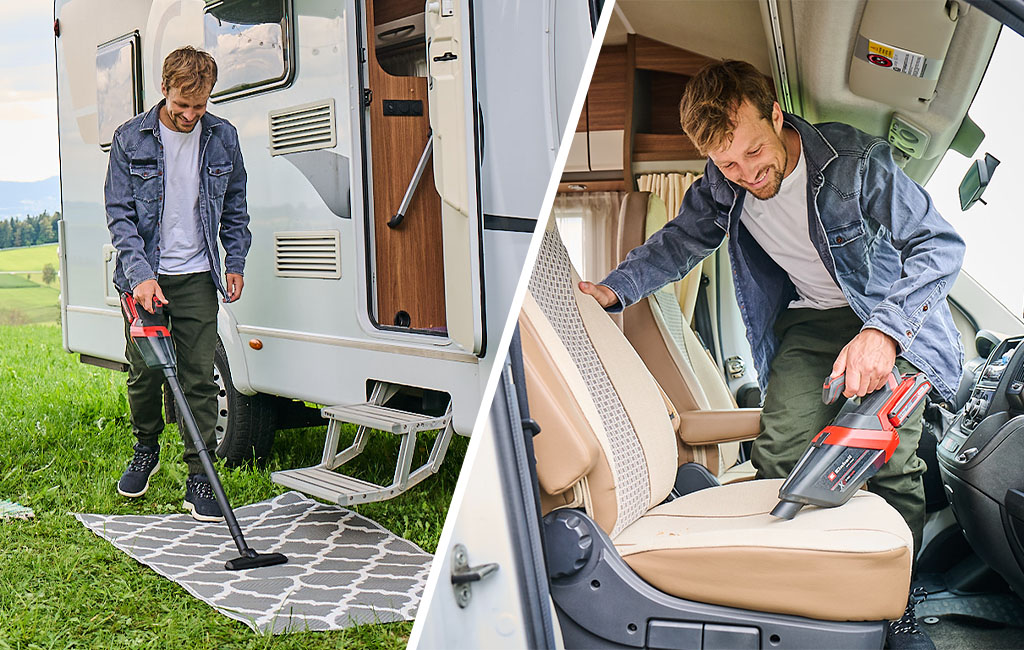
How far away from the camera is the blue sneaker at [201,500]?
291 centimetres

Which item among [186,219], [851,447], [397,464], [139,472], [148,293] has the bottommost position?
[139,472]

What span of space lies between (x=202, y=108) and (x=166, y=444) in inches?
60.4

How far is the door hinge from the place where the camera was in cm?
87

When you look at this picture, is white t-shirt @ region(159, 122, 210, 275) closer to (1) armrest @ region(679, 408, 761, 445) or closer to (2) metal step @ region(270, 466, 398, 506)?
(2) metal step @ region(270, 466, 398, 506)

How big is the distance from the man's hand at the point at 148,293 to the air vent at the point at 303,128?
1.95ft

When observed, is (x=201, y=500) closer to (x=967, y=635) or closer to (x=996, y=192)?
(x=967, y=635)

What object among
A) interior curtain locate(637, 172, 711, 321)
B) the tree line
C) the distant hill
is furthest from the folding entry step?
the tree line

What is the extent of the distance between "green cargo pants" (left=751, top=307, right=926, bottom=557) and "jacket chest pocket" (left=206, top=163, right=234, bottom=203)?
83.9 inches

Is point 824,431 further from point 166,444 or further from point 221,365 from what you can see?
point 166,444

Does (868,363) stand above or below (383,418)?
above

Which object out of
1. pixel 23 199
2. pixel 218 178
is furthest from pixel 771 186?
pixel 23 199

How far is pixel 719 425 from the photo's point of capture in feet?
4.17

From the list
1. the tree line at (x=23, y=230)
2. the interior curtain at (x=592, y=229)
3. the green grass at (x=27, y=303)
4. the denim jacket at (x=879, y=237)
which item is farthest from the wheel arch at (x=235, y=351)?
the green grass at (x=27, y=303)

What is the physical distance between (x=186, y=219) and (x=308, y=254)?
1.25 feet
